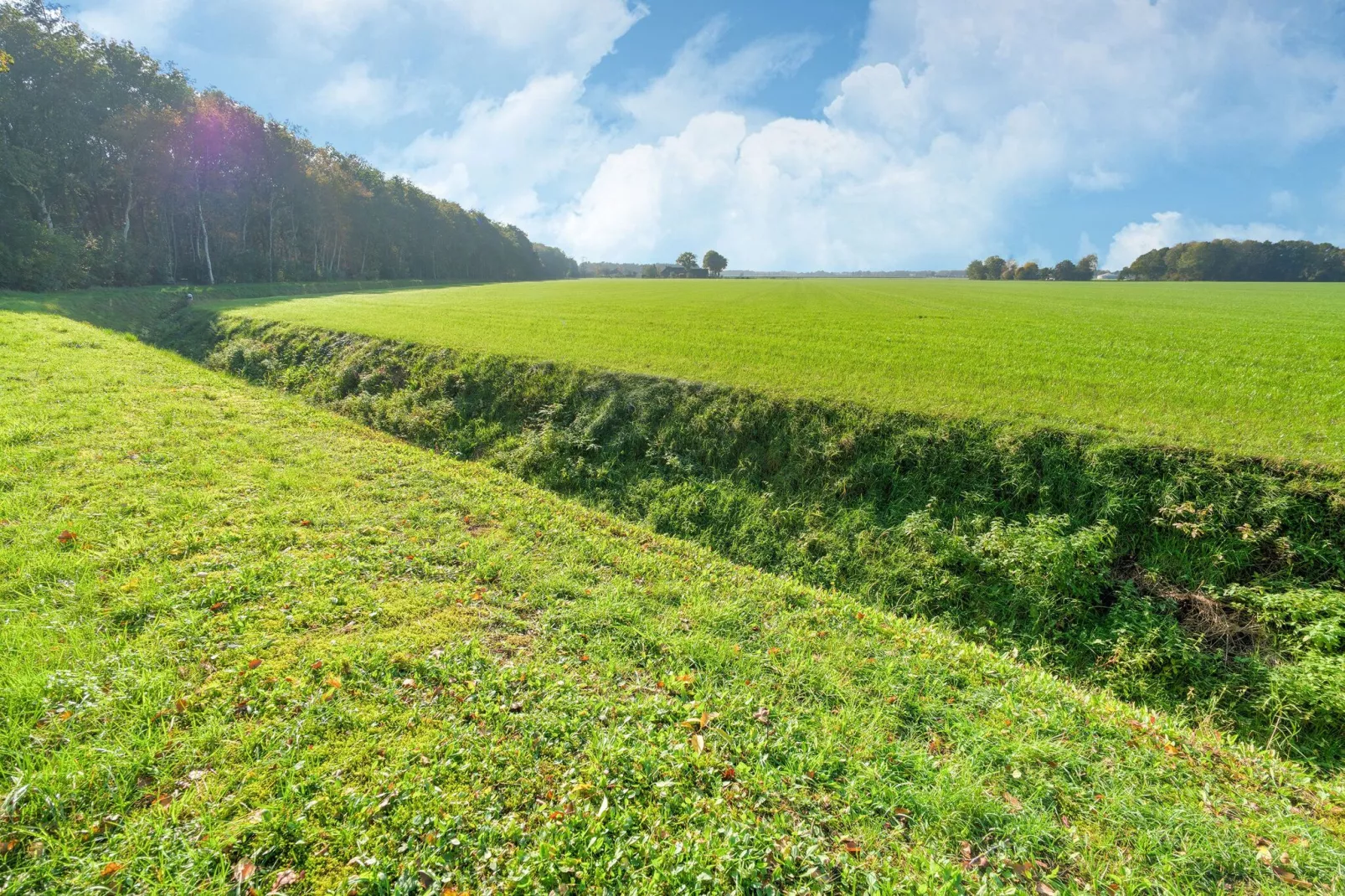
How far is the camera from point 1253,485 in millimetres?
8000

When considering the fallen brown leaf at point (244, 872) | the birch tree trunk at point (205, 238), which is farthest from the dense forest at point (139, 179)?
the fallen brown leaf at point (244, 872)

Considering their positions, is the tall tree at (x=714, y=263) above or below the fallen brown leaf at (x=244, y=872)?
above

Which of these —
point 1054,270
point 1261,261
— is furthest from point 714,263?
point 1261,261

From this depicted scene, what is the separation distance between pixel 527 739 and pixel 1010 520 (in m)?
8.55

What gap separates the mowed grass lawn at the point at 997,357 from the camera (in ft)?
33.6

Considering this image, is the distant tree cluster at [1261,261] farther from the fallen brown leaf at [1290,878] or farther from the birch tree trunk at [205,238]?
the birch tree trunk at [205,238]

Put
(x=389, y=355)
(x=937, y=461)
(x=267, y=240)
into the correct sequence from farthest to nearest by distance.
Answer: (x=267, y=240)
(x=389, y=355)
(x=937, y=461)

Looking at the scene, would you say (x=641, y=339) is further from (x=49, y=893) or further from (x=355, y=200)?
(x=355, y=200)

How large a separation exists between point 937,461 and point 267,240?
78.4m

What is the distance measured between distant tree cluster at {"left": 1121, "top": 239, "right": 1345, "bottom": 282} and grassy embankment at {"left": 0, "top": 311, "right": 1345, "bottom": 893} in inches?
5614

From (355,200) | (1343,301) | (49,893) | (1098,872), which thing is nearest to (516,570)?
(49,893)

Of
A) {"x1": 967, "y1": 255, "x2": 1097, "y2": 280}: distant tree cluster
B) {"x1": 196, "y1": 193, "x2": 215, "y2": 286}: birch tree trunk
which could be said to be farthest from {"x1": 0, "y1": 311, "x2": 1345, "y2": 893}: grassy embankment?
{"x1": 967, "y1": 255, "x2": 1097, "y2": 280}: distant tree cluster

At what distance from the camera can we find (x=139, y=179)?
4681cm

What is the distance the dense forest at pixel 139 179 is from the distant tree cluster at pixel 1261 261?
487ft
